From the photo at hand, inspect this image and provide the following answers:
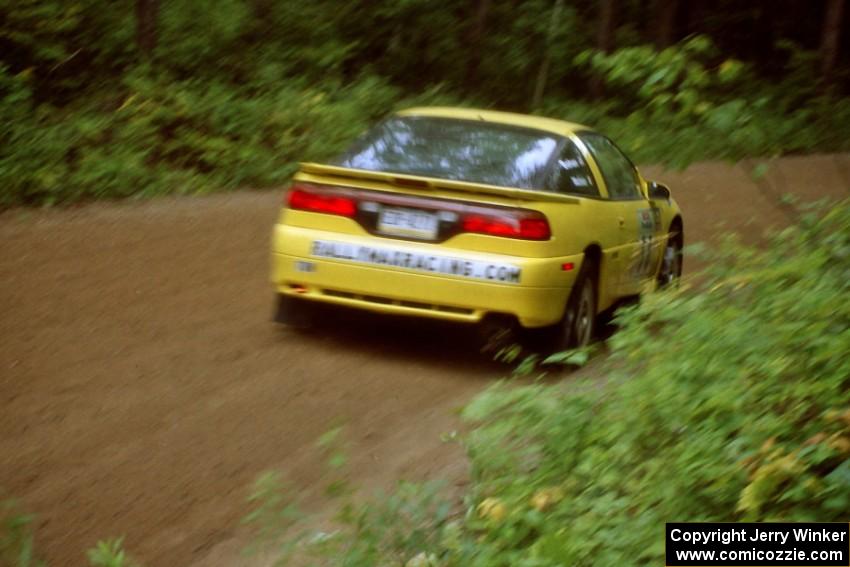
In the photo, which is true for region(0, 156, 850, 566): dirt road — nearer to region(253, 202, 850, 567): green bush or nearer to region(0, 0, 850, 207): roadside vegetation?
region(253, 202, 850, 567): green bush

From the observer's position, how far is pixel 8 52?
59.2 feet

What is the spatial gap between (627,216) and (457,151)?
5.22ft

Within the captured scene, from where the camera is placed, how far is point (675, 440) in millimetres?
5566

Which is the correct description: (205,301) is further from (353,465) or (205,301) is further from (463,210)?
(353,465)

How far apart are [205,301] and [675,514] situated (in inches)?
254

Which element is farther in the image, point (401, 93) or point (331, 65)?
point (401, 93)

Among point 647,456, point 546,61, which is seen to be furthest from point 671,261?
point 546,61

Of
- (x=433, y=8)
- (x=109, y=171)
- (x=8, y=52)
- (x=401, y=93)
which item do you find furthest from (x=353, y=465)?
(x=433, y=8)

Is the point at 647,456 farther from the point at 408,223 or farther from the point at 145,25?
the point at 145,25

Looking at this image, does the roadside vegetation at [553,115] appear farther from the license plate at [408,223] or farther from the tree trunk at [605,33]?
the license plate at [408,223]

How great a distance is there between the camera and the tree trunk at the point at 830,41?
1223 inches

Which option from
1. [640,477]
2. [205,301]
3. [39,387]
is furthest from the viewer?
[205,301]

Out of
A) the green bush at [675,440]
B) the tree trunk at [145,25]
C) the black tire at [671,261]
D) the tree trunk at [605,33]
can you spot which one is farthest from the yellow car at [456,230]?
the tree trunk at [605,33]

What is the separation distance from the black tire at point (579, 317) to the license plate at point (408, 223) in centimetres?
106
